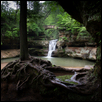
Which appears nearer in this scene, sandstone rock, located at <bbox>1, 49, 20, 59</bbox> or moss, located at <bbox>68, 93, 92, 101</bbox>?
moss, located at <bbox>68, 93, 92, 101</bbox>

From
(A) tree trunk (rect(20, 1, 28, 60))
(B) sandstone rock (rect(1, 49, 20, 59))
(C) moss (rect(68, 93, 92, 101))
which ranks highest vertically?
(A) tree trunk (rect(20, 1, 28, 60))

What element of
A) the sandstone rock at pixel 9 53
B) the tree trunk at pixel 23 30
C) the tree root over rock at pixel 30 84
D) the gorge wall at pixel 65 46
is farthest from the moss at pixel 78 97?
the sandstone rock at pixel 9 53

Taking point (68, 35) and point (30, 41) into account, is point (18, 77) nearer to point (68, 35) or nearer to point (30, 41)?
point (68, 35)

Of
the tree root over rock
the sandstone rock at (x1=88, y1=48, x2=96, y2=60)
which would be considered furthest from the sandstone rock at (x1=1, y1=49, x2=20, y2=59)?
the sandstone rock at (x1=88, y1=48, x2=96, y2=60)

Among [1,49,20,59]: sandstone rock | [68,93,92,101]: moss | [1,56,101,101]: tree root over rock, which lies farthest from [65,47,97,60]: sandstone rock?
[68,93,92,101]: moss

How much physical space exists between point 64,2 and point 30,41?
17198 millimetres

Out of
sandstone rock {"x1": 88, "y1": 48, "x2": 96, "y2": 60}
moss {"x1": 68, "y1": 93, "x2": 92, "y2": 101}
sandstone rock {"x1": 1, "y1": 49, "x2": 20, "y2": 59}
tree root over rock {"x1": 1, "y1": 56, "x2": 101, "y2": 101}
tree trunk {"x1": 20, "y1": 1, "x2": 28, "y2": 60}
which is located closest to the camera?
moss {"x1": 68, "y1": 93, "x2": 92, "y2": 101}

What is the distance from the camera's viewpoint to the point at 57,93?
3322 mm

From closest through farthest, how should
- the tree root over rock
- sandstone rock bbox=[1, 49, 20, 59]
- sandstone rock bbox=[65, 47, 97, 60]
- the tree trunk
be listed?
the tree root over rock, the tree trunk, sandstone rock bbox=[65, 47, 97, 60], sandstone rock bbox=[1, 49, 20, 59]

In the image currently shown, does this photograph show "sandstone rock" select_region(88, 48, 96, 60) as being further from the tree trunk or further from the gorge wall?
the tree trunk

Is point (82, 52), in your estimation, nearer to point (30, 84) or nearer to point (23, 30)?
point (23, 30)

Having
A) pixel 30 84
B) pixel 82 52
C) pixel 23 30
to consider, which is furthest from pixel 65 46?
pixel 30 84

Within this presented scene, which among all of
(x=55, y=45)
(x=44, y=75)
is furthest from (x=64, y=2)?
(x=55, y=45)

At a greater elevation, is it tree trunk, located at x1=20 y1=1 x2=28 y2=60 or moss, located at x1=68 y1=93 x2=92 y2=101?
tree trunk, located at x1=20 y1=1 x2=28 y2=60
